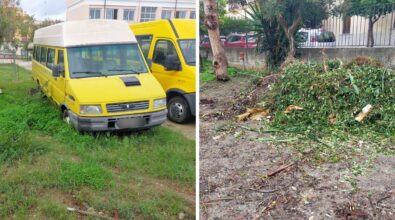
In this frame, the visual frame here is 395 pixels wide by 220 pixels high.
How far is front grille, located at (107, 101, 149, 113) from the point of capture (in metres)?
3.97

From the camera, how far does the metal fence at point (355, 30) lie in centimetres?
662

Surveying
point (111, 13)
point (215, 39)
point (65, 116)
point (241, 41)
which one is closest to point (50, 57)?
point (65, 116)

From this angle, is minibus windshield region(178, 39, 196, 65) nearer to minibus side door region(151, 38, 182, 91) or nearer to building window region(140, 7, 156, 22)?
minibus side door region(151, 38, 182, 91)

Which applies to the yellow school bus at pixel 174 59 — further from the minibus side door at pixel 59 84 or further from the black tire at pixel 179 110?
the minibus side door at pixel 59 84

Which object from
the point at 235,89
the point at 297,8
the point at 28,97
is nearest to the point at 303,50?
the point at 297,8

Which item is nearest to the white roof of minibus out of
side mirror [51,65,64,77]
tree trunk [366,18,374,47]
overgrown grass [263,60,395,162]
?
side mirror [51,65,64,77]

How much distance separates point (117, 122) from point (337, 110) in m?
2.35

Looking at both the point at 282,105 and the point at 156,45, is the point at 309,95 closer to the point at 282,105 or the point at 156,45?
the point at 282,105

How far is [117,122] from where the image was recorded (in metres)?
3.89

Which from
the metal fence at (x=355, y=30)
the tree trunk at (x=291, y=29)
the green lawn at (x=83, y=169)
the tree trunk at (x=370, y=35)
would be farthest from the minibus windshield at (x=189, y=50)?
the tree trunk at (x=370, y=35)

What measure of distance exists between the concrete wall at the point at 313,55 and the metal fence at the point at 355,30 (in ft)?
0.44

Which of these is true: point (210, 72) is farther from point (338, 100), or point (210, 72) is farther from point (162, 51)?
point (338, 100)

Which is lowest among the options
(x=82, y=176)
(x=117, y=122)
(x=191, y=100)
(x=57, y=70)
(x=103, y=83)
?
(x=82, y=176)

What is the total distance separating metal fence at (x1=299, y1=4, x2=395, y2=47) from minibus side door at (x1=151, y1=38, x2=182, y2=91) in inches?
133
